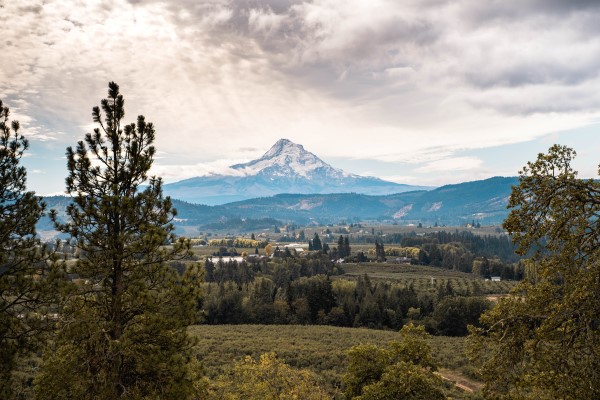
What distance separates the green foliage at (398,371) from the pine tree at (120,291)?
10488 millimetres

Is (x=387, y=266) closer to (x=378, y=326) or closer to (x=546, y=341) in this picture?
(x=378, y=326)

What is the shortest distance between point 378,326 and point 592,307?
8374cm

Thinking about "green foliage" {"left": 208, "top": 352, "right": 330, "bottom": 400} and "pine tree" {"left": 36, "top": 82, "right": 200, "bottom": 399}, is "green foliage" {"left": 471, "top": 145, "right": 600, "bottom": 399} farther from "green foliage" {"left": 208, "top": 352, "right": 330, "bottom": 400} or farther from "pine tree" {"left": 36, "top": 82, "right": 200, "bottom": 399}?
"green foliage" {"left": 208, "top": 352, "right": 330, "bottom": 400}

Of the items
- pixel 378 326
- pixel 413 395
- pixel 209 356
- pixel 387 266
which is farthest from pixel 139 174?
pixel 387 266

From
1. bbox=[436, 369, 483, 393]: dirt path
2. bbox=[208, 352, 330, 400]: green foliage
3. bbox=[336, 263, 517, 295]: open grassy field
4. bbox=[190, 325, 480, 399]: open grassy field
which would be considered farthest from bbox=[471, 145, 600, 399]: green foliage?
bbox=[336, 263, 517, 295]: open grassy field

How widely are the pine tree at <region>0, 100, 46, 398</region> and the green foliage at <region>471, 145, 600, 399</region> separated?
51.9 ft

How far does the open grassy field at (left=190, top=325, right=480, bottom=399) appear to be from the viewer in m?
42.2

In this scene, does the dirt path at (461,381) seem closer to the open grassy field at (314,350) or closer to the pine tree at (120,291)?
the open grassy field at (314,350)

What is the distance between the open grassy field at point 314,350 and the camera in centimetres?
4225

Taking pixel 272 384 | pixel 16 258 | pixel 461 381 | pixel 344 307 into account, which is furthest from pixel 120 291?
pixel 344 307

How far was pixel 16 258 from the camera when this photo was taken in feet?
50.1

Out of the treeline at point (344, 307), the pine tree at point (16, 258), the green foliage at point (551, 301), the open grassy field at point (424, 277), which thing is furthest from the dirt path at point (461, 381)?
the open grassy field at point (424, 277)

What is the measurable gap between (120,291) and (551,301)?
44.9 ft

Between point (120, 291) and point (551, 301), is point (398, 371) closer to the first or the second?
point (551, 301)
